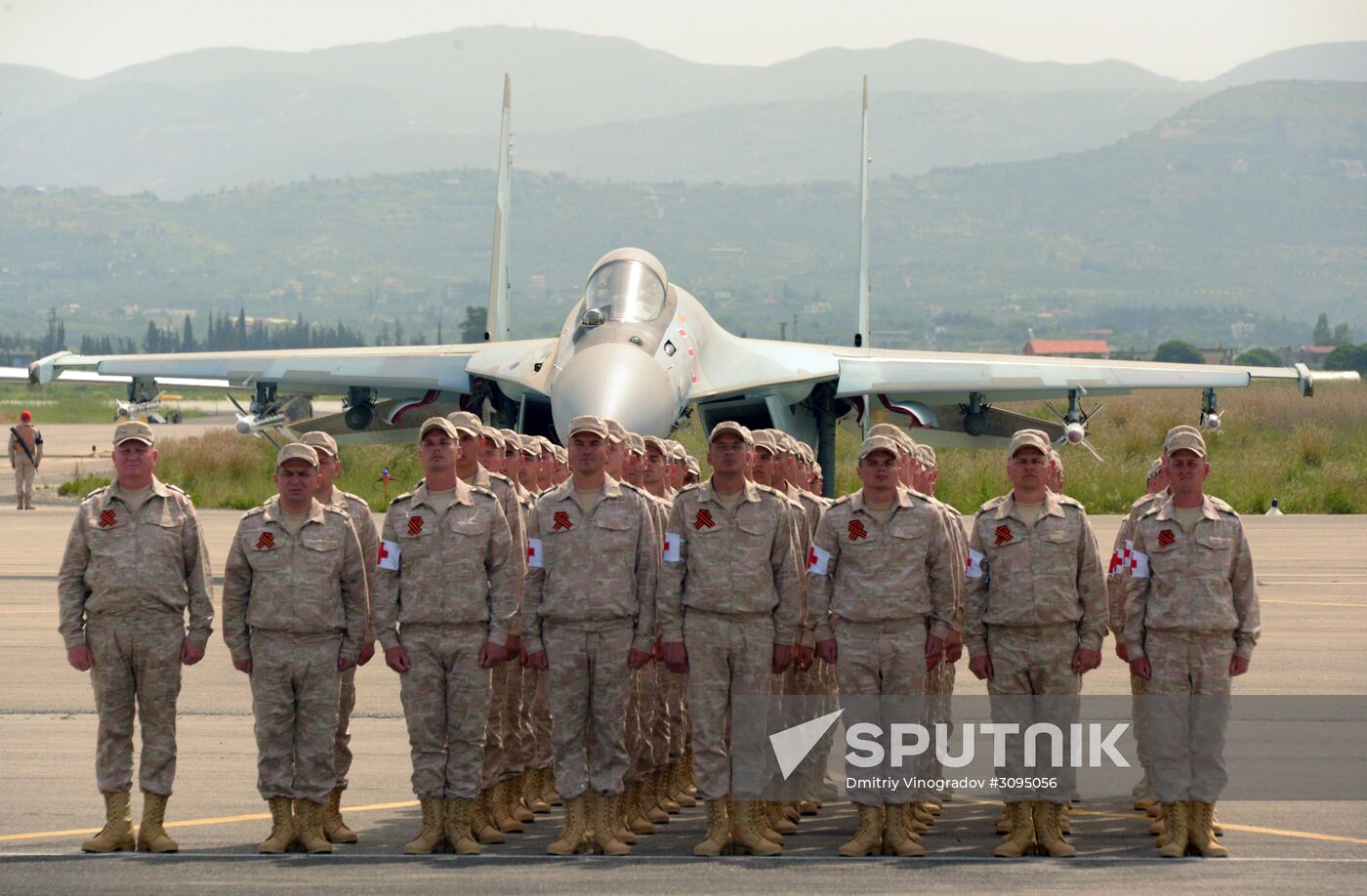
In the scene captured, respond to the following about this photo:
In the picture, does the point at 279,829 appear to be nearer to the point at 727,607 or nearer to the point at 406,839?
the point at 406,839

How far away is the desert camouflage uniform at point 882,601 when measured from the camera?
8875mm

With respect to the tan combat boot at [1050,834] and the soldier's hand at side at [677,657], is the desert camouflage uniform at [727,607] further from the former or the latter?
the tan combat boot at [1050,834]

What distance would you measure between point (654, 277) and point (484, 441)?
933cm

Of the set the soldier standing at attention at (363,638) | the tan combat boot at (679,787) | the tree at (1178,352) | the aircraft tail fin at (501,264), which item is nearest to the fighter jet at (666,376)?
the aircraft tail fin at (501,264)

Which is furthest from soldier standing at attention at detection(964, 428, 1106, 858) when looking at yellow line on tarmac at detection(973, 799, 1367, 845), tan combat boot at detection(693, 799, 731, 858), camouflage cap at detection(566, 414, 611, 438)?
camouflage cap at detection(566, 414, 611, 438)

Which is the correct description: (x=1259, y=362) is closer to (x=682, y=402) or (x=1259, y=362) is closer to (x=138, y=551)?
(x=682, y=402)

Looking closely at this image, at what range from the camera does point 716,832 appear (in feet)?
29.0

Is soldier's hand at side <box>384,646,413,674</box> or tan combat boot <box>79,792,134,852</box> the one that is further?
soldier's hand at side <box>384,646,413,674</box>

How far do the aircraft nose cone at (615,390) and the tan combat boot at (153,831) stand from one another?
8.28 m

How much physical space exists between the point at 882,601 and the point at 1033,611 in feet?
2.51

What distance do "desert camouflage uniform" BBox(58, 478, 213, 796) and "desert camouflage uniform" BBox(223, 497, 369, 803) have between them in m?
0.22

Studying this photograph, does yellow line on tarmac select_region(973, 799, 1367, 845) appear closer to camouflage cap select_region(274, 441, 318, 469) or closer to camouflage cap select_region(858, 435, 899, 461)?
camouflage cap select_region(858, 435, 899, 461)

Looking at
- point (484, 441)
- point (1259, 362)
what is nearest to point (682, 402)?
point (484, 441)

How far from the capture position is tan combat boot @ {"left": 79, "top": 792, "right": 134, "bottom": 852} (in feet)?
28.6
